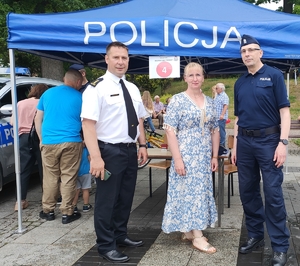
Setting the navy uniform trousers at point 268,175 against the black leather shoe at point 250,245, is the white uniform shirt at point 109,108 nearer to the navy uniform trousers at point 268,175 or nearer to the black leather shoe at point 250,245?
the navy uniform trousers at point 268,175

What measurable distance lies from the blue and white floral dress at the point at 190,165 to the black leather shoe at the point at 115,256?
0.52 m

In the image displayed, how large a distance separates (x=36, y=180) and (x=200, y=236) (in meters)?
4.61

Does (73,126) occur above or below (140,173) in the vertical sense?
above

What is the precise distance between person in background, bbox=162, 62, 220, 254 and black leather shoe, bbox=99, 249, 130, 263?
20.5 inches

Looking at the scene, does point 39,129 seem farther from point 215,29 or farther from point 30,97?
point 215,29

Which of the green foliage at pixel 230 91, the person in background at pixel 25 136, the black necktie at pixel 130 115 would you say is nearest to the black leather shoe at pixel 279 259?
the black necktie at pixel 130 115

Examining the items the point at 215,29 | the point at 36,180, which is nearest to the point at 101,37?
the point at 215,29

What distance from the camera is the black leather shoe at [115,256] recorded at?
146 inches

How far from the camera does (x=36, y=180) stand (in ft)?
25.3

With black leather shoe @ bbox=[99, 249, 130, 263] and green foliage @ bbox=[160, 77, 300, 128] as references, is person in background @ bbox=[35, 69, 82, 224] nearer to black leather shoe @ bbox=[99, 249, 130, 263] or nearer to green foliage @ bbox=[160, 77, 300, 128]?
black leather shoe @ bbox=[99, 249, 130, 263]

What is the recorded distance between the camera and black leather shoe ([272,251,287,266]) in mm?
3490

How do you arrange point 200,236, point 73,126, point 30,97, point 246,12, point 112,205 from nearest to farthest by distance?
1. point 112,205
2. point 200,236
3. point 246,12
4. point 73,126
5. point 30,97

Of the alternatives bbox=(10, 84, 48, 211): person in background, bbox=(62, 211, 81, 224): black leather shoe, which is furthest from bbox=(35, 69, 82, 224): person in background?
bbox=(10, 84, 48, 211): person in background

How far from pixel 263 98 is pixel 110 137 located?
143cm
